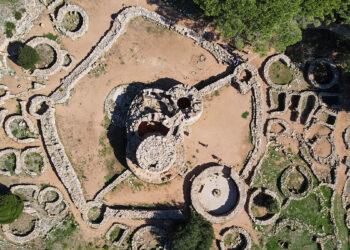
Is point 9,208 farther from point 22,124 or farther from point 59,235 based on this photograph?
point 22,124

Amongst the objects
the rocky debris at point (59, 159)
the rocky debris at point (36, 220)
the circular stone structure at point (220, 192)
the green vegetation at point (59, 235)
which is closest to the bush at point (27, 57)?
the rocky debris at point (59, 159)

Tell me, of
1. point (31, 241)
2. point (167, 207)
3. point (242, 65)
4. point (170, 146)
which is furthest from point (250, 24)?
point (31, 241)

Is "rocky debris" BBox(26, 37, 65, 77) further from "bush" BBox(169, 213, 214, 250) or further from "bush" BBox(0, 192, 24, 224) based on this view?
"bush" BBox(169, 213, 214, 250)

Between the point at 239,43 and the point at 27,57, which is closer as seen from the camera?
the point at 27,57

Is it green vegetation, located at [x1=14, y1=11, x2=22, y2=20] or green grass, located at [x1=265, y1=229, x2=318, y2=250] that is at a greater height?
green vegetation, located at [x1=14, y1=11, x2=22, y2=20]

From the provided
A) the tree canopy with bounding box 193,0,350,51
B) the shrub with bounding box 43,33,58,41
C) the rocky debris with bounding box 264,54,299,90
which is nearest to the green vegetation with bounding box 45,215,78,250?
the shrub with bounding box 43,33,58,41

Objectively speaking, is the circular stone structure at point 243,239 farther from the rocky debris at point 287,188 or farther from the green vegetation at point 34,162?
the green vegetation at point 34,162

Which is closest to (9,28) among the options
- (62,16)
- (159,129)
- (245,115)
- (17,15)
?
(17,15)
